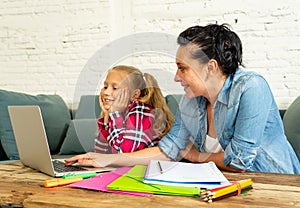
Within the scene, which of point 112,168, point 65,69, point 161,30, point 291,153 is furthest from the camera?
point 65,69

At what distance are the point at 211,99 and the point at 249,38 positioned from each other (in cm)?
133

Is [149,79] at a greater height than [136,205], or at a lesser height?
greater

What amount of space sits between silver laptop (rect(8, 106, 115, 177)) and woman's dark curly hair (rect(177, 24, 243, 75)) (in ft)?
1.65

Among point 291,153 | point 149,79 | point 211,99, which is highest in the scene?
point 149,79

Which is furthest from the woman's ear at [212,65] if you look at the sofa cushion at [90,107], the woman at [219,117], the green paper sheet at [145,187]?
the green paper sheet at [145,187]

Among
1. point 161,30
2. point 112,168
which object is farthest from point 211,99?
point 161,30

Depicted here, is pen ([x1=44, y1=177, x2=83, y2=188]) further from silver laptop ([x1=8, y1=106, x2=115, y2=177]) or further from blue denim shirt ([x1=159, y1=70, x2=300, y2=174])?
blue denim shirt ([x1=159, y1=70, x2=300, y2=174])

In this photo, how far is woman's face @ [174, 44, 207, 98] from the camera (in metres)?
1.37

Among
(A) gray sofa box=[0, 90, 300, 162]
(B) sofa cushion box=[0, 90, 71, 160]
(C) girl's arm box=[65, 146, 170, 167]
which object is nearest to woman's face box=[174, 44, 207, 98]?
(C) girl's arm box=[65, 146, 170, 167]

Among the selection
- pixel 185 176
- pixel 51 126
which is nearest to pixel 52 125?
pixel 51 126

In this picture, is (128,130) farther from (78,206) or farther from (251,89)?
(78,206)

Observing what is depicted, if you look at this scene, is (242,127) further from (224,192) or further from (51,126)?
(51,126)

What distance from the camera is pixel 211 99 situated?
1546mm

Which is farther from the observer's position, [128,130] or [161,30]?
[161,30]
